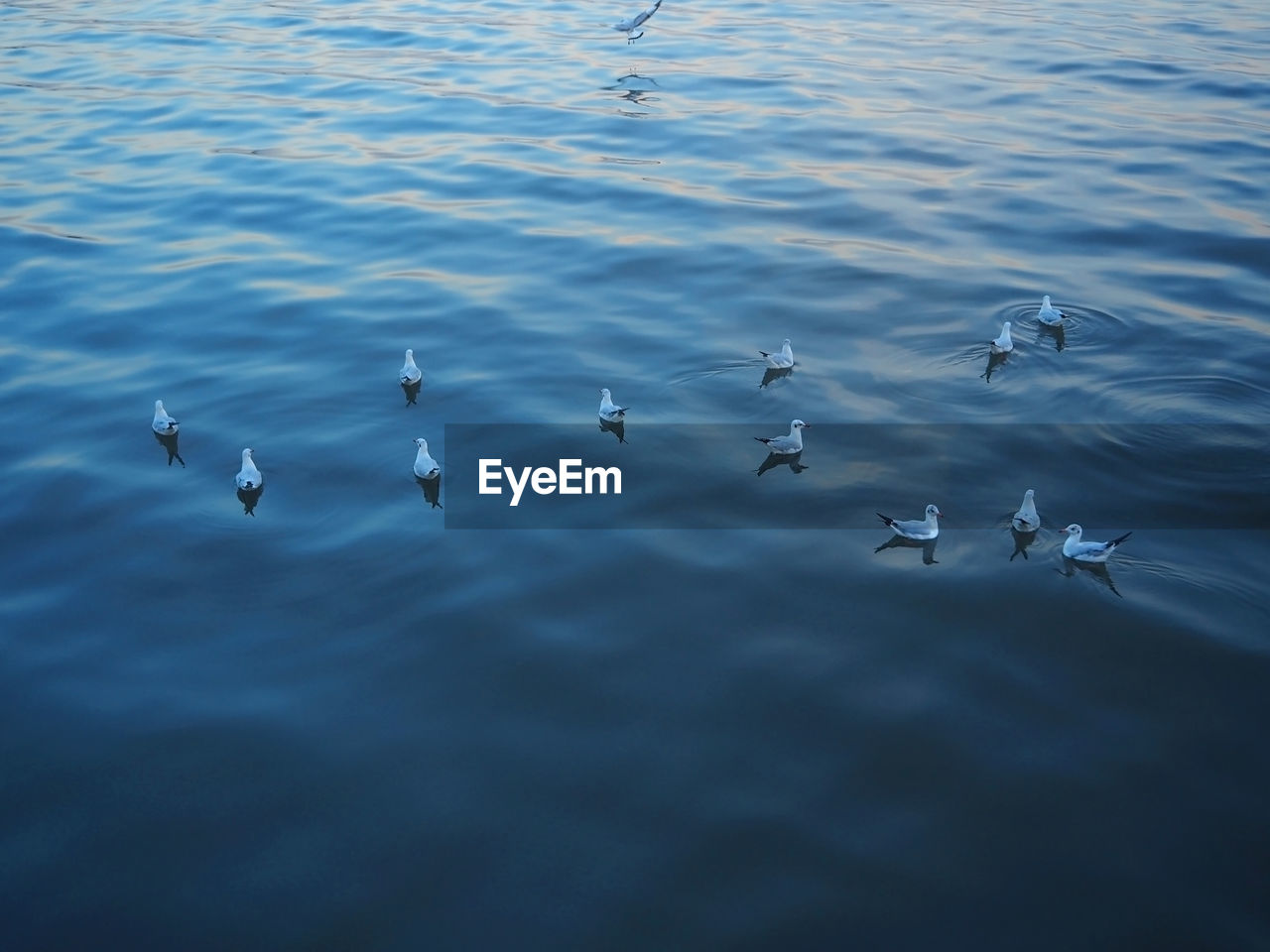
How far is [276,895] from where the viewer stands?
11.2 meters

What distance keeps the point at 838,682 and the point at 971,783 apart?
188 centimetres

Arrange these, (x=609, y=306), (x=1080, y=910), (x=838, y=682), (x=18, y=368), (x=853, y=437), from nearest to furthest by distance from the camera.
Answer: (x=1080, y=910) → (x=838, y=682) → (x=853, y=437) → (x=18, y=368) → (x=609, y=306)

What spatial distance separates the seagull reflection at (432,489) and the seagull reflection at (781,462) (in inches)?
175

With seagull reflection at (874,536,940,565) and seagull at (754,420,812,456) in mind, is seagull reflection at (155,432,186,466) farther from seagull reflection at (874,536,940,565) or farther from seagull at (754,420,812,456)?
seagull reflection at (874,536,940,565)

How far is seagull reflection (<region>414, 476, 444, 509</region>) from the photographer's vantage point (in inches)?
661

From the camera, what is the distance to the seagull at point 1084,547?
48.5 ft

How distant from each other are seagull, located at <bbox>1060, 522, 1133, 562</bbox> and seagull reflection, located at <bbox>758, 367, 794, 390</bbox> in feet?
18.6

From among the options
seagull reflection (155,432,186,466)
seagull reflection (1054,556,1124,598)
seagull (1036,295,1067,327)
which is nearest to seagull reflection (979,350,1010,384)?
seagull (1036,295,1067,327)

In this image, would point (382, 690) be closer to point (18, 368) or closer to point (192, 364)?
point (192, 364)

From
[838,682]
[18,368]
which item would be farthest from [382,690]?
[18,368]

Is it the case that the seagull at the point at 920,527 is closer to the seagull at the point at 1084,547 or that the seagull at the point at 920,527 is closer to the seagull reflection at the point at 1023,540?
the seagull reflection at the point at 1023,540

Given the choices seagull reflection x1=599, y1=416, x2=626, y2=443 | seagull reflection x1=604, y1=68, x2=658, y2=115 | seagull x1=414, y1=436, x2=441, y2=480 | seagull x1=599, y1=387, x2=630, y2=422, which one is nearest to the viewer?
seagull x1=414, y1=436, x2=441, y2=480

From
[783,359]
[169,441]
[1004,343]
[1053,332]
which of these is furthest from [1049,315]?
[169,441]

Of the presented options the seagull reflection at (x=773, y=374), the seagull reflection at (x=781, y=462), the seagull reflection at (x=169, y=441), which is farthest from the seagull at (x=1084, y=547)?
the seagull reflection at (x=169, y=441)
